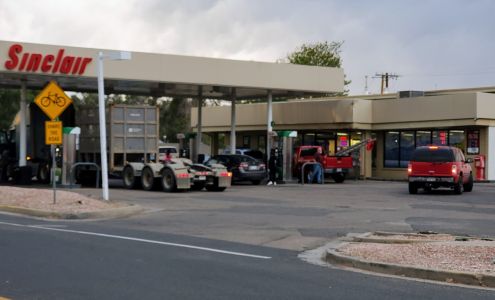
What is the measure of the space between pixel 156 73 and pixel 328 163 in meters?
10.1

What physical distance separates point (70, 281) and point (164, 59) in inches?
880

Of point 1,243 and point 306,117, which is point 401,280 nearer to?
point 1,243

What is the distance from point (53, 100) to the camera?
1945 cm

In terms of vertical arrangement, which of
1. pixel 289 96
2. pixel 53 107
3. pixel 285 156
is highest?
pixel 289 96

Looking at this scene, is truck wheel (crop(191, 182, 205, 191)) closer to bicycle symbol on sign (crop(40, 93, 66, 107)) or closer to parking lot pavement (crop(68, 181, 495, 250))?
parking lot pavement (crop(68, 181, 495, 250))

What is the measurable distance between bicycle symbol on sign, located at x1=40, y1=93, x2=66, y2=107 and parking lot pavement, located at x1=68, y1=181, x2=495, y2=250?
3.80m

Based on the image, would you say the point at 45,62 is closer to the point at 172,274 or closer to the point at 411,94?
the point at 172,274

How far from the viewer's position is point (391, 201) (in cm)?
2350

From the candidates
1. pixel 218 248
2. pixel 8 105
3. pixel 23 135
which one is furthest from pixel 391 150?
pixel 8 105

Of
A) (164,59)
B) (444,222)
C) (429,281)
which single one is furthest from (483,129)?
(429,281)

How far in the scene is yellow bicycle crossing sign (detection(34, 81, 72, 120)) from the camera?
63.5 feet

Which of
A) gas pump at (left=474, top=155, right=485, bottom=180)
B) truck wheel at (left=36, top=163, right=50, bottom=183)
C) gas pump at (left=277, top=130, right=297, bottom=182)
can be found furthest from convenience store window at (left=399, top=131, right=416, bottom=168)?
truck wheel at (left=36, top=163, right=50, bottom=183)

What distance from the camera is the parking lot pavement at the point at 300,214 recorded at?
50.2 ft

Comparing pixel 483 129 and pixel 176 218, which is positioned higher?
pixel 483 129
